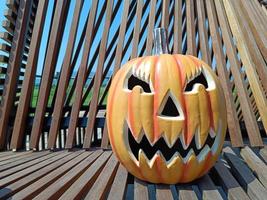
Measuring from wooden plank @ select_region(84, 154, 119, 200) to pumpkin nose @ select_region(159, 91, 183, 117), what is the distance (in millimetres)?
441

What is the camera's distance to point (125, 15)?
256cm

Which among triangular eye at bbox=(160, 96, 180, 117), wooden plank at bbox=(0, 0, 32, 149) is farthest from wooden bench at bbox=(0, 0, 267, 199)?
triangular eye at bbox=(160, 96, 180, 117)

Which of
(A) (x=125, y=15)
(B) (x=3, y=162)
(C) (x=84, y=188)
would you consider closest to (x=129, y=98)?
Result: (C) (x=84, y=188)

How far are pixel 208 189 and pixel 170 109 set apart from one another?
419 millimetres

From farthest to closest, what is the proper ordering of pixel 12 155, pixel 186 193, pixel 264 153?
pixel 12 155
pixel 264 153
pixel 186 193

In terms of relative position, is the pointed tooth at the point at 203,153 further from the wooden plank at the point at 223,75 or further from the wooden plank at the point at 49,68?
the wooden plank at the point at 49,68

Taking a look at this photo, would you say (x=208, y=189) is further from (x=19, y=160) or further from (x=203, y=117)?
(x=19, y=160)

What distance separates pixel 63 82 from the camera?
2367mm

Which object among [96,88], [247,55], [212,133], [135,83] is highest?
[247,55]

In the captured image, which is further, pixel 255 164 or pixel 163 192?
pixel 255 164

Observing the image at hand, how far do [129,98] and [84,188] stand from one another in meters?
0.47

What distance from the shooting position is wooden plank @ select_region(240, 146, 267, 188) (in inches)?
56.4

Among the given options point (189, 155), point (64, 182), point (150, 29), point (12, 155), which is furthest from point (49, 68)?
point (189, 155)

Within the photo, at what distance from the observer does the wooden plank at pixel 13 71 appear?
2365 mm
